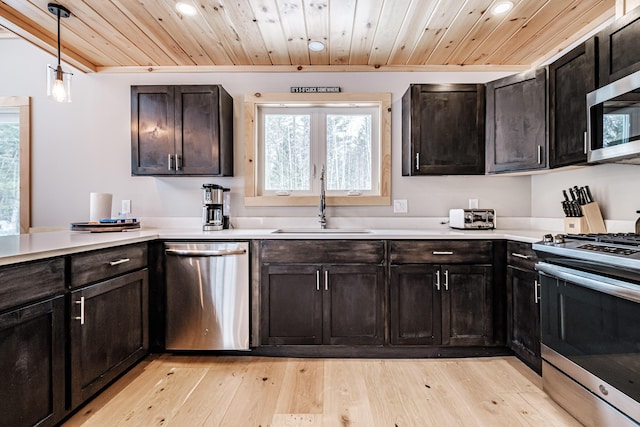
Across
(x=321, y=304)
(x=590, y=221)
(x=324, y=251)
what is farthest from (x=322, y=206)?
(x=590, y=221)

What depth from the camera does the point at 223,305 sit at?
7.61ft

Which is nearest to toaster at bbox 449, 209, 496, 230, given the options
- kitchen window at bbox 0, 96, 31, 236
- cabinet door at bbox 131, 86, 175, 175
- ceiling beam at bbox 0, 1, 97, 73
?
cabinet door at bbox 131, 86, 175, 175

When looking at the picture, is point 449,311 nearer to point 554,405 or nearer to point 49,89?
point 554,405

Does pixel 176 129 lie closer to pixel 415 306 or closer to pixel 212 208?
pixel 212 208

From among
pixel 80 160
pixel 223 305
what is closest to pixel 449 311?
pixel 223 305

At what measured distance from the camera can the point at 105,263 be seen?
185 centimetres

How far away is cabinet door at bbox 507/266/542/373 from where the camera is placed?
2025 millimetres

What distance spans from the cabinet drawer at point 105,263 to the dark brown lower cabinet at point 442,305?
69.0 inches

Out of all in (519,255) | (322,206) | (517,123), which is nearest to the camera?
(519,255)

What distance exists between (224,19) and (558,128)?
2.36 meters

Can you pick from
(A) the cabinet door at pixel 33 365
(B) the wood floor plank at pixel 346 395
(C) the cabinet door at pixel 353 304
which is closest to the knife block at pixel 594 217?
(C) the cabinet door at pixel 353 304

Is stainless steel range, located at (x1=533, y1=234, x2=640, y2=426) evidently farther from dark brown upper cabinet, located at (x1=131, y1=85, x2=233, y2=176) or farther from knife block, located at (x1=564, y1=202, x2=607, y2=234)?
dark brown upper cabinet, located at (x1=131, y1=85, x2=233, y2=176)

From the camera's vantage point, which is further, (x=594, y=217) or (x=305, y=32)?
(x=305, y=32)

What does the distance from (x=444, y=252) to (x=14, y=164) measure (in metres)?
3.78
